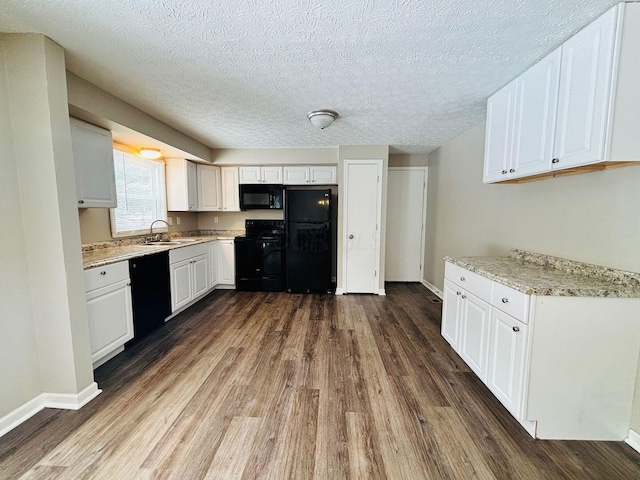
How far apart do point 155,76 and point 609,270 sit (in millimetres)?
3250

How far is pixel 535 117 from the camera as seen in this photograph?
1.69 m

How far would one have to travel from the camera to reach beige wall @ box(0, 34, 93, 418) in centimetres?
149

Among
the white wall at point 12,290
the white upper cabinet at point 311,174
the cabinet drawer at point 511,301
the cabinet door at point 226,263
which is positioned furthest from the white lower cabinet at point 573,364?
the cabinet door at point 226,263

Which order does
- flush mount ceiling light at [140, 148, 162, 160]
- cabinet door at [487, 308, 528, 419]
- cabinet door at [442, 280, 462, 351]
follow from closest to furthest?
1. cabinet door at [487, 308, 528, 419]
2. cabinet door at [442, 280, 462, 351]
3. flush mount ceiling light at [140, 148, 162, 160]

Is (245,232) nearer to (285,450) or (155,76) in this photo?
(155,76)

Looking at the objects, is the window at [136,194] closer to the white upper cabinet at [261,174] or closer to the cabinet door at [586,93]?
the white upper cabinet at [261,174]

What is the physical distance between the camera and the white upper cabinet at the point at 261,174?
417 centimetres

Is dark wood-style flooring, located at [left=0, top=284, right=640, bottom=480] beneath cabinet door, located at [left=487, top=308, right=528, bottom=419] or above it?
beneath

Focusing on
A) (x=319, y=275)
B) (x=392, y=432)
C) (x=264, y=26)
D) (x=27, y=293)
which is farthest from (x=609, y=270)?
(x=27, y=293)

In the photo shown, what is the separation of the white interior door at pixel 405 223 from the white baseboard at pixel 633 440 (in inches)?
128

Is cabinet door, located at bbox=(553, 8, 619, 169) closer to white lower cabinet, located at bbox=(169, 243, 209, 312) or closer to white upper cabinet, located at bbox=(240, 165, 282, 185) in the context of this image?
white upper cabinet, located at bbox=(240, 165, 282, 185)

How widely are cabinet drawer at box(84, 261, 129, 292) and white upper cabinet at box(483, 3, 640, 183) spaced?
325cm

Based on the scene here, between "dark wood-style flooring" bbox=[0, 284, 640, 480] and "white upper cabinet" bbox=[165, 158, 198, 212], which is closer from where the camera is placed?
"dark wood-style flooring" bbox=[0, 284, 640, 480]

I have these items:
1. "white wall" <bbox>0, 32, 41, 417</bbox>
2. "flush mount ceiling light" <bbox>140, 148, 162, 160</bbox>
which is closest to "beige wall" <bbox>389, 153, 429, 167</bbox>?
"flush mount ceiling light" <bbox>140, 148, 162, 160</bbox>
